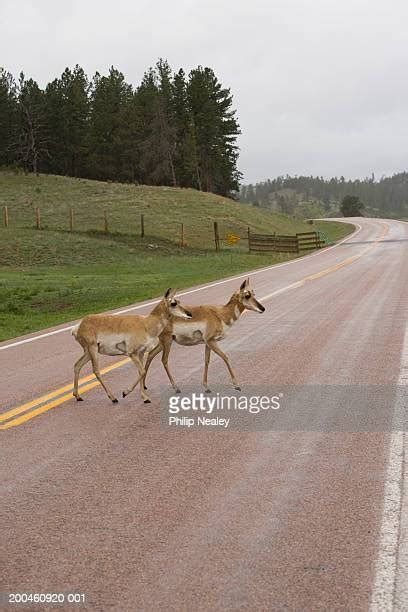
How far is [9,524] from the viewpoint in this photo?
4.58m

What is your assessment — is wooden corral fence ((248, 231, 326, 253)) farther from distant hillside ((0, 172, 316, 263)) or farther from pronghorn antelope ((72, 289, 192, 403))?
pronghorn antelope ((72, 289, 192, 403))

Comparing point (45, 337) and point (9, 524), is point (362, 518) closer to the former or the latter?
point (9, 524)

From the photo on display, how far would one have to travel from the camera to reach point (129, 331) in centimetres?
730

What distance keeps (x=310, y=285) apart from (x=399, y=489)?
17.2 metres

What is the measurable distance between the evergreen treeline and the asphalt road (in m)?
85.9

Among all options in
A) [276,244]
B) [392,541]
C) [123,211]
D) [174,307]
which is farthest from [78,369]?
[123,211]

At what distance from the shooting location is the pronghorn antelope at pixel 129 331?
730 centimetres

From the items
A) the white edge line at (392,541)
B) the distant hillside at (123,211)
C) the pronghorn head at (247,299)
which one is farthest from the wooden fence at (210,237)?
the white edge line at (392,541)

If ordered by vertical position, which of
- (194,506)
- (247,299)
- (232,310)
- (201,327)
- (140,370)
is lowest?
(194,506)

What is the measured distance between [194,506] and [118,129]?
328 feet

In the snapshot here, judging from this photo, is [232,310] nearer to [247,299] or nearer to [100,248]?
[247,299]

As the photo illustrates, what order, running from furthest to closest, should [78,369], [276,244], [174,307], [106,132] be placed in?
[106,132] → [276,244] → [78,369] → [174,307]

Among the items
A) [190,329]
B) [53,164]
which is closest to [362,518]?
[190,329]

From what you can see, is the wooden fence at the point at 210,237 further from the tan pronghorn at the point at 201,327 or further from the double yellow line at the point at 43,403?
the tan pronghorn at the point at 201,327
